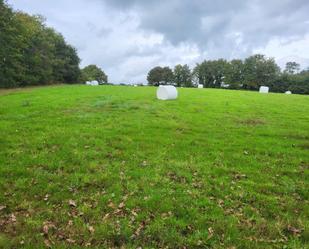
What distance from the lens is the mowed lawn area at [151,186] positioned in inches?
212

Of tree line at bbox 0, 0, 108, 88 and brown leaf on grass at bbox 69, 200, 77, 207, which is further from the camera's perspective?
tree line at bbox 0, 0, 108, 88

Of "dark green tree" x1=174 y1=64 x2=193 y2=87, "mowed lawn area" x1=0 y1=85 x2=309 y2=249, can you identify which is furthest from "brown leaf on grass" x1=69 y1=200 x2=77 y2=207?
"dark green tree" x1=174 y1=64 x2=193 y2=87

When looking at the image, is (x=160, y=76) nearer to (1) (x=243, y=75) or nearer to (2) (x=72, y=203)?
(1) (x=243, y=75)

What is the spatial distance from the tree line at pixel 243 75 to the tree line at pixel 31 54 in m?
41.1

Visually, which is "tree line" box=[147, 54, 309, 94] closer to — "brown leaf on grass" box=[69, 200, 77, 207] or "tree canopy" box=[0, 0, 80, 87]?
"tree canopy" box=[0, 0, 80, 87]

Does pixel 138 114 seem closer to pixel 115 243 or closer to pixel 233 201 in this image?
pixel 233 201

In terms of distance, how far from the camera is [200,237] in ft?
17.4

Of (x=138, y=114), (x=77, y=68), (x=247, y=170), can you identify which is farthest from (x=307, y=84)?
(x=247, y=170)

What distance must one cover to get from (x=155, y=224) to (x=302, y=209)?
11.0ft

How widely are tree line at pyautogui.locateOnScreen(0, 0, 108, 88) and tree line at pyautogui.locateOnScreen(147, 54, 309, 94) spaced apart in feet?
135

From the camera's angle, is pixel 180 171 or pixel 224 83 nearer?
pixel 180 171

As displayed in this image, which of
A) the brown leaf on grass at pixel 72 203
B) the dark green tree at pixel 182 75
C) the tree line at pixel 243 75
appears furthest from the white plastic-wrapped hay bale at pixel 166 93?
the dark green tree at pixel 182 75

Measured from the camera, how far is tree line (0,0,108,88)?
138 ft

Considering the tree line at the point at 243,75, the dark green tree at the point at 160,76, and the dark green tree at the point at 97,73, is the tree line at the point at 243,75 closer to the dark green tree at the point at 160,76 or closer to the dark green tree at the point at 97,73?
the dark green tree at the point at 160,76
